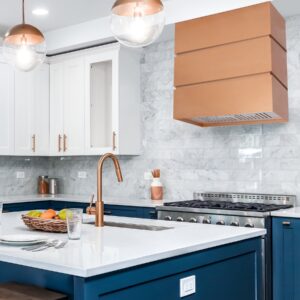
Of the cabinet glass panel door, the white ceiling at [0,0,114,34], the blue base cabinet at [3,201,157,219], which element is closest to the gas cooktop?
the blue base cabinet at [3,201,157,219]

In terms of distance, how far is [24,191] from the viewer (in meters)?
5.95

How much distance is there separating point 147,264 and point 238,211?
1943 millimetres

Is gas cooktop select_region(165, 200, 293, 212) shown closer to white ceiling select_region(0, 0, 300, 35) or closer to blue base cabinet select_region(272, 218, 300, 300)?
blue base cabinet select_region(272, 218, 300, 300)

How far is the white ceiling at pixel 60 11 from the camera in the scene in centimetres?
456

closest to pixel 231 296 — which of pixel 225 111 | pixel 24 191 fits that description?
pixel 225 111

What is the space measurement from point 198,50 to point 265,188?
1344mm

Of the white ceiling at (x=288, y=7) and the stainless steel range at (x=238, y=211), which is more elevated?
the white ceiling at (x=288, y=7)

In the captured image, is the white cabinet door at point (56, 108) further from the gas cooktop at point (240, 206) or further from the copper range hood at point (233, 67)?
the gas cooktop at point (240, 206)

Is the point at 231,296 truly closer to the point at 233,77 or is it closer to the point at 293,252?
the point at 293,252

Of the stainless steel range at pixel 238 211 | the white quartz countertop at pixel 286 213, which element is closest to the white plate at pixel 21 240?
the stainless steel range at pixel 238 211

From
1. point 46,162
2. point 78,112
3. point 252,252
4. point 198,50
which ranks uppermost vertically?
point 198,50

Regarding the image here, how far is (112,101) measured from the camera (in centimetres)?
512

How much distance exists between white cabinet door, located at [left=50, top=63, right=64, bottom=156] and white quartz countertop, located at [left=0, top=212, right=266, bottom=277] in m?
2.86

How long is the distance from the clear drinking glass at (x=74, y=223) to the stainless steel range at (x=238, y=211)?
5.62 ft
